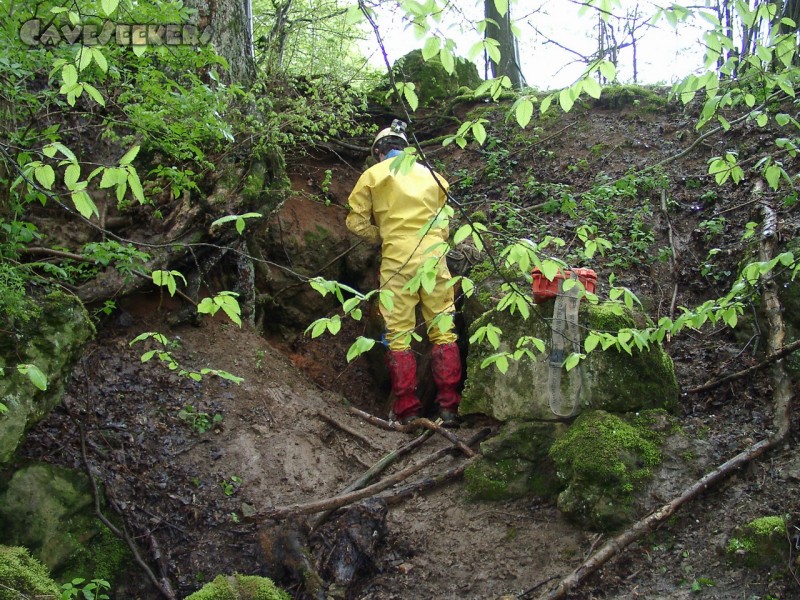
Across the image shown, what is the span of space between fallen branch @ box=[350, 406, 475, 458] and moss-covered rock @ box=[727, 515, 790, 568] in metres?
1.95

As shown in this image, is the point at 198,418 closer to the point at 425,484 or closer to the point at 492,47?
the point at 425,484

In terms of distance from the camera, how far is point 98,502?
414 centimetres

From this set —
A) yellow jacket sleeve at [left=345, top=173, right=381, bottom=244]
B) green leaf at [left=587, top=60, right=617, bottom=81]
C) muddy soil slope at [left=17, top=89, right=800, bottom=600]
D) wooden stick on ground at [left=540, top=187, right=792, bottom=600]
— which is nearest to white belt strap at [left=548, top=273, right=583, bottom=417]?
muddy soil slope at [left=17, top=89, right=800, bottom=600]

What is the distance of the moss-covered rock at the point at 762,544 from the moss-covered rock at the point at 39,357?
4052 millimetres

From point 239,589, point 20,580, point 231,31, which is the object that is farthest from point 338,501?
point 231,31

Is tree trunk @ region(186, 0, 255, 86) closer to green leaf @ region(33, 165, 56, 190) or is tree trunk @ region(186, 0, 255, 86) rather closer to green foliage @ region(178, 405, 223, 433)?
green foliage @ region(178, 405, 223, 433)

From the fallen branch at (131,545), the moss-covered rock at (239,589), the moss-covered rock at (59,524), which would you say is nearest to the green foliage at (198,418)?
the fallen branch at (131,545)

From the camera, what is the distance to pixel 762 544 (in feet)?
10.9

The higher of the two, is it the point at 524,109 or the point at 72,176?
the point at 524,109

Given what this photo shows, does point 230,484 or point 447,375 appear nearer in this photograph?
point 230,484

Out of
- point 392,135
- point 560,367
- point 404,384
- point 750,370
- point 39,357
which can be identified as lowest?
point 404,384

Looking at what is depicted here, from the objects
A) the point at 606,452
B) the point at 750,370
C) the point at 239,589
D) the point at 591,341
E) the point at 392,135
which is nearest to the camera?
the point at 591,341

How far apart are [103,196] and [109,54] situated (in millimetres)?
2155

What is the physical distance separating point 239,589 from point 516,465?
202 centimetres
